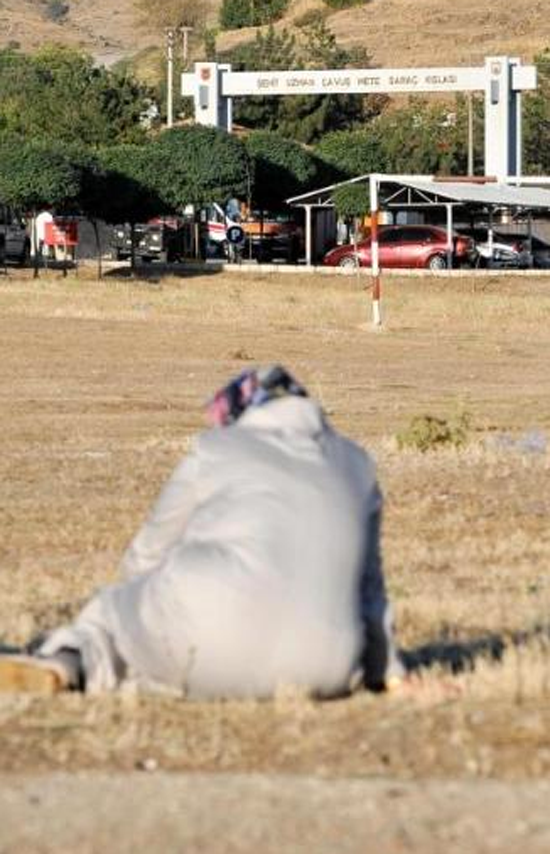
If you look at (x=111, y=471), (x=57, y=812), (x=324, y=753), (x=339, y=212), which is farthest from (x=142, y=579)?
(x=339, y=212)

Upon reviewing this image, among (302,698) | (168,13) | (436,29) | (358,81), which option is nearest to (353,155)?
(358,81)

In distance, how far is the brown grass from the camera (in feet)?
23.6

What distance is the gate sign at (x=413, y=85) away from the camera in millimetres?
69625

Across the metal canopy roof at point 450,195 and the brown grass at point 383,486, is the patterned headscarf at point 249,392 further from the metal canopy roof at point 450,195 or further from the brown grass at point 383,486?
the metal canopy roof at point 450,195

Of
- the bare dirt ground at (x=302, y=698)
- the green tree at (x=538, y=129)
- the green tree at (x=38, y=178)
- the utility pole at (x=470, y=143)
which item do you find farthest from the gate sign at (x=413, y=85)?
the bare dirt ground at (x=302, y=698)

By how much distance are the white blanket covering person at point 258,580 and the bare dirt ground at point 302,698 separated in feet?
0.45

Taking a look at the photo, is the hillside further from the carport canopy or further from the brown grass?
the brown grass

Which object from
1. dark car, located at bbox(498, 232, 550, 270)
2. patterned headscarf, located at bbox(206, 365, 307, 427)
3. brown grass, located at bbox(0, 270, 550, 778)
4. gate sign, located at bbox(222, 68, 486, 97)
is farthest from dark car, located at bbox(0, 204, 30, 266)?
patterned headscarf, located at bbox(206, 365, 307, 427)

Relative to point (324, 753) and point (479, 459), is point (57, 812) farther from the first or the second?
point (479, 459)

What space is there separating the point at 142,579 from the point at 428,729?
1081 mm

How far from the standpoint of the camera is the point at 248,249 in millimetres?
69250

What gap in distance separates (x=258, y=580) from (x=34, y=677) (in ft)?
3.06

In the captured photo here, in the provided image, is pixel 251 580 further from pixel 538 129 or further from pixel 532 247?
pixel 538 129

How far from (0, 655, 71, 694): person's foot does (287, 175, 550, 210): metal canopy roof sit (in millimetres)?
51156
